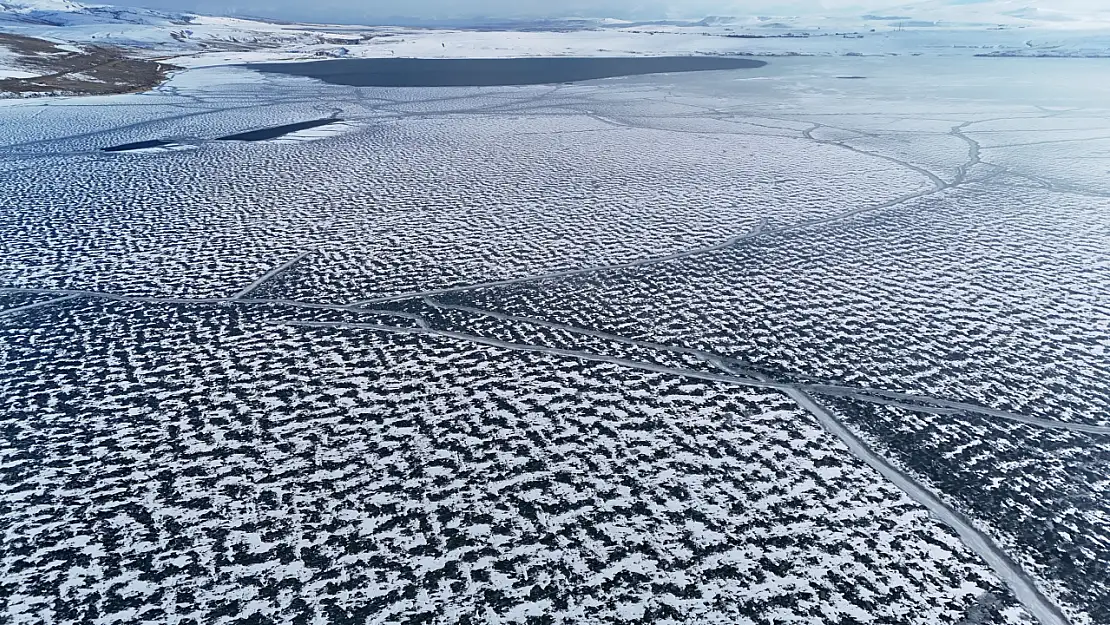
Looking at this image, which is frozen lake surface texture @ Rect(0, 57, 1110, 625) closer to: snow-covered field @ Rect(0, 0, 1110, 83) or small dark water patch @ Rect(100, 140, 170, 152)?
small dark water patch @ Rect(100, 140, 170, 152)

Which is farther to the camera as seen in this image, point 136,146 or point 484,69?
point 484,69

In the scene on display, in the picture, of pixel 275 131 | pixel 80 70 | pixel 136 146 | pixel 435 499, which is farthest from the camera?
pixel 80 70

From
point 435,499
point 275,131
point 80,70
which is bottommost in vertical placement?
point 435,499

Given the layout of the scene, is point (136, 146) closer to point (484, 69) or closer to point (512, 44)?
point (484, 69)

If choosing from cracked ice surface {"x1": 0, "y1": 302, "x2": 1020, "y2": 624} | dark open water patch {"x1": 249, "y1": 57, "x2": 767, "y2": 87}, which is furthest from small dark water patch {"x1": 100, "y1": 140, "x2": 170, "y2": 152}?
dark open water patch {"x1": 249, "y1": 57, "x2": 767, "y2": 87}

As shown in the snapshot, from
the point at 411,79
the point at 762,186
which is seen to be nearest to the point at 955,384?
the point at 762,186

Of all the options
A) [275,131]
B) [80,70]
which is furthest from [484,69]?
[275,131]

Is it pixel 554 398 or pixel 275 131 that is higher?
pixel 275 131
